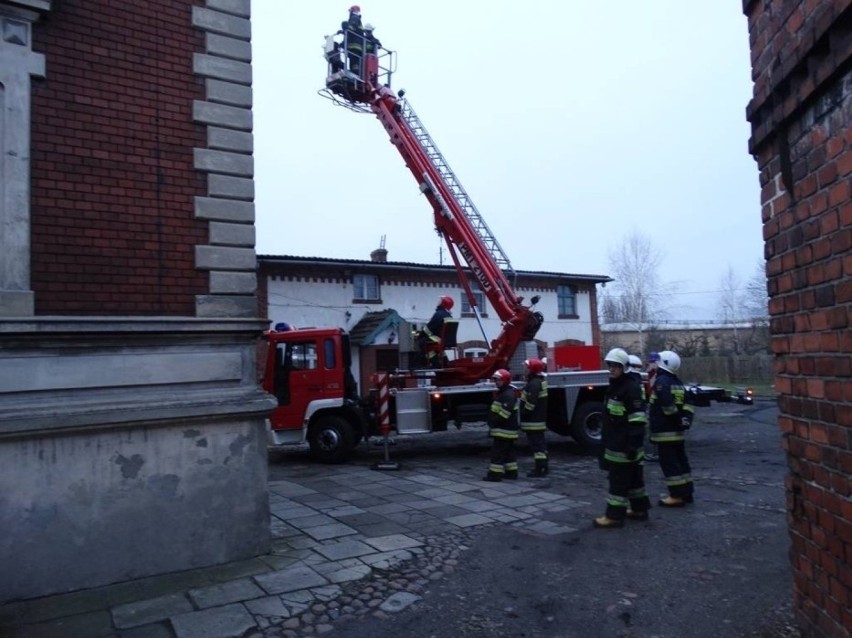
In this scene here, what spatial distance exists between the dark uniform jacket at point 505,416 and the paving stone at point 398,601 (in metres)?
4.68

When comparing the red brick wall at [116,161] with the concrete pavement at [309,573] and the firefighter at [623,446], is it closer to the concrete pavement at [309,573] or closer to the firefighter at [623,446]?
the concrete pavement at [309,573]

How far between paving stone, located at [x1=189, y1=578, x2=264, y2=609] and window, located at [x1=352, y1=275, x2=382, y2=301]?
1612 cm

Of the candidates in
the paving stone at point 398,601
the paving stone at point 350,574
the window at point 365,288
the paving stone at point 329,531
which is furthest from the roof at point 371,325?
the paving stone at point 398,601

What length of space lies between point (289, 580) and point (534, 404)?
5.55 m

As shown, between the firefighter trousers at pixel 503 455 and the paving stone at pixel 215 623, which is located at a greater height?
the firefighter trousers at pixel 503 455

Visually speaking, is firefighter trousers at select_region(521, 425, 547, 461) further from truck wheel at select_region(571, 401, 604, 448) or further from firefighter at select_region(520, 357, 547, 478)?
truck wheel at select_region(571, 401, 604, 448)

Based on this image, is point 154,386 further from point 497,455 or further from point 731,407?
point 731,407

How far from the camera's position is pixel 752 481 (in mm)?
8859

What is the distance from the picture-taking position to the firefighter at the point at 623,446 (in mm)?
6598

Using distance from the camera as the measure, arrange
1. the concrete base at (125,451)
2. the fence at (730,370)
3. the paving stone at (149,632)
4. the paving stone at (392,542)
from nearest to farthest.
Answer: the paving stone at (149,632) < the concrete base at (125,451) < the paving stone at (392,542) < the fence at (730,370)

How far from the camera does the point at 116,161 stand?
5.68 meters

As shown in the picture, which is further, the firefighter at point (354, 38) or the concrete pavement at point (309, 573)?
the firefighter at point (354, 38)

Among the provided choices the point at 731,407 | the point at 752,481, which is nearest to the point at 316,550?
the point at 752,481

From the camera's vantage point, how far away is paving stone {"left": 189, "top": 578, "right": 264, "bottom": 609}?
4.80 metres
